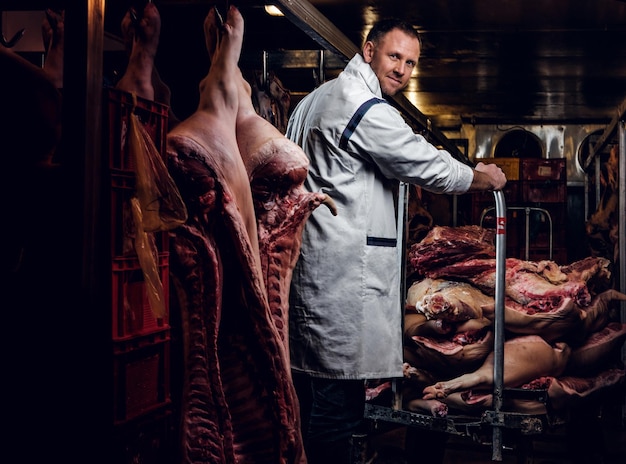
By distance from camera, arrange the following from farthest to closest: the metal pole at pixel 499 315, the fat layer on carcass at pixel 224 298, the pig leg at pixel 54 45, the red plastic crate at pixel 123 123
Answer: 1. the metal pole at pixel 499 315
2. the pig leg at pixel 54 45
3. the fat layer on carcass at pixel 224 298
4. the red plastic crate at pixel 123 123

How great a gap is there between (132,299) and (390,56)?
250 centimetres

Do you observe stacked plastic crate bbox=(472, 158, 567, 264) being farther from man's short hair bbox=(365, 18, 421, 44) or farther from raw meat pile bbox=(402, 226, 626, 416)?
man's short hair bbox=(365, 18, 421, 44)

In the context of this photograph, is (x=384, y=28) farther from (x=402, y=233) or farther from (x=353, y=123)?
(x=402, y=233)

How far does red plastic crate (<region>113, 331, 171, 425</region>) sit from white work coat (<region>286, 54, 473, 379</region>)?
4.74 ft

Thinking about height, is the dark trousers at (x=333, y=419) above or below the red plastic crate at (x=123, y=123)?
below

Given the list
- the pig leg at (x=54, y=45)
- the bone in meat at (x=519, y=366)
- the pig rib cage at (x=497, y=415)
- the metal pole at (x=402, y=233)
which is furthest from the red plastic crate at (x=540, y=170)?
the pig leg at (x=54, y=45)

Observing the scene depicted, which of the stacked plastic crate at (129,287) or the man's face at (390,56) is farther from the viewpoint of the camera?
the man's face at (390,56)

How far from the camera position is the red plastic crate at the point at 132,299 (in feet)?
8.48

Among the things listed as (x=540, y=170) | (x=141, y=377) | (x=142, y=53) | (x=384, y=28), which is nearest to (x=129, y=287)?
(x=141, y=377)

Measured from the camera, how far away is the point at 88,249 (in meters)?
2.49

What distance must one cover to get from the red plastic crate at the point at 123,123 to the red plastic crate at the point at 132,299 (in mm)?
313

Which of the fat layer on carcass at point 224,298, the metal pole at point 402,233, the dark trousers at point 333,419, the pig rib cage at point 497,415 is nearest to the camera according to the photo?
the fat layer on carcass at point 224,298

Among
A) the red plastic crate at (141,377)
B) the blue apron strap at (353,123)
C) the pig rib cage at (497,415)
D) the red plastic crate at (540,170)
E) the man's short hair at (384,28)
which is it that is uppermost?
the man's short hair at (384,28)

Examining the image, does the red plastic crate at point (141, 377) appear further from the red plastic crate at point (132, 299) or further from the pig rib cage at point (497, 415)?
the pig rib cage at point (497, 415)
